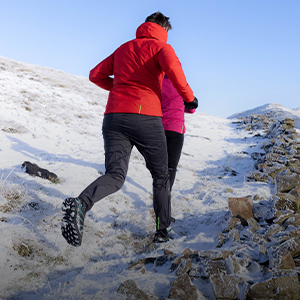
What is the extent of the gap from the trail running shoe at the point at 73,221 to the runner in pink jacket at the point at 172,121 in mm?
1631

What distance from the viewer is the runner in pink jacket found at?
10.7 feet

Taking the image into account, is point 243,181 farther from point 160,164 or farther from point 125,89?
point 125,89

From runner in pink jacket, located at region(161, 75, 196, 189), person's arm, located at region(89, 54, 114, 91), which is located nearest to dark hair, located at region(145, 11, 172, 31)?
person's arm, located at region(89, 54, 114, 91)

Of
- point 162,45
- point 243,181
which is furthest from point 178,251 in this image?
point 243,181

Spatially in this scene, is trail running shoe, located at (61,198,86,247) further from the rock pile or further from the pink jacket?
the pink jacket

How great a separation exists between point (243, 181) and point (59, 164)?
4365 millimetres

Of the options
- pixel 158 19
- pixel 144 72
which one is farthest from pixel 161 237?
pixel 158 19

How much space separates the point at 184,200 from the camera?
14.3 ft

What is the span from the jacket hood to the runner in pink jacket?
0.82 metres

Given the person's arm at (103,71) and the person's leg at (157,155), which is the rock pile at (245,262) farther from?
the person's arm at (103,71)

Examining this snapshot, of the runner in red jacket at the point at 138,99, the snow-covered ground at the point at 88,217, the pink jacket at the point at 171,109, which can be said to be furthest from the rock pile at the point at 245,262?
the pink jacket at the point at 171,109

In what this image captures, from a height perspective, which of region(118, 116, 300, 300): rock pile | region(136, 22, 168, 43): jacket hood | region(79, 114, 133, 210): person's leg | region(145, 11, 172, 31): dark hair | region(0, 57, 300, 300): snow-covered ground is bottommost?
region(0, 57, 300, 300): snow-covered ground

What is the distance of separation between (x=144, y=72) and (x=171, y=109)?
1.04 metres

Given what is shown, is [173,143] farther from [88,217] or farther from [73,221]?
[73,221]
